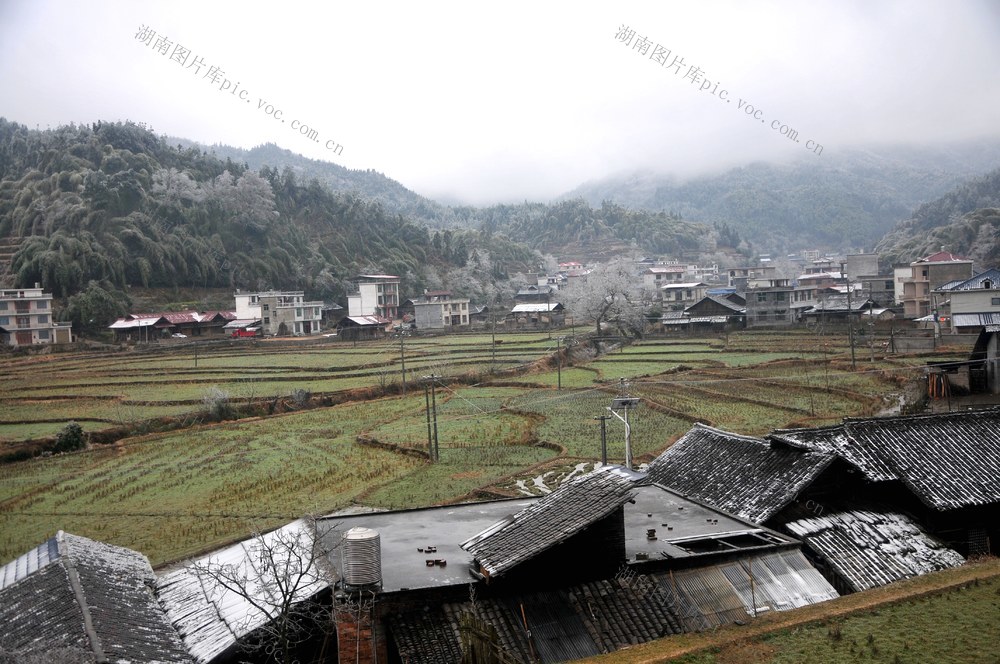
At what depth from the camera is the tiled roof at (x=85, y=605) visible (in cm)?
1008

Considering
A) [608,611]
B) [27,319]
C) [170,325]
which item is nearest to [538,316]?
[170,325]

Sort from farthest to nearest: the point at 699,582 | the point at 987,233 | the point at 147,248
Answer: the point at 987,233 → the point at 147,248 → the point at 699,582

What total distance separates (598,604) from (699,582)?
1554mm

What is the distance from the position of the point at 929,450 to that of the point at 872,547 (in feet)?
10.1

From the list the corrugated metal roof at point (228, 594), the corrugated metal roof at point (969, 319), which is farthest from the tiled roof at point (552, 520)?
the corrugated metal roof at point (969, 319)

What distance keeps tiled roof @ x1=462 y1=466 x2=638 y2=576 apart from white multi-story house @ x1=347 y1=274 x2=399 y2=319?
6686cm

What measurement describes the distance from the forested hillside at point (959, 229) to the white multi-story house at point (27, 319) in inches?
3221

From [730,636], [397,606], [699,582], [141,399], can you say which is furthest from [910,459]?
[141,399]

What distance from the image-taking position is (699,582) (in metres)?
10.1

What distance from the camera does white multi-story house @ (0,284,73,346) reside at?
4778cm

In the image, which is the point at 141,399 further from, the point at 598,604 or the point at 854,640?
the point at 854,640

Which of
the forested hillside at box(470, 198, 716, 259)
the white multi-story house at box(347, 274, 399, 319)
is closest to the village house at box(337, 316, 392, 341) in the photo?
the white multi-story house at box(347, 274, 399, 319)

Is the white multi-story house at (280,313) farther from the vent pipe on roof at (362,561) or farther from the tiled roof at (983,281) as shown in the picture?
the vent pipe on roof at (362,561)

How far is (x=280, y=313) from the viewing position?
65.6m
